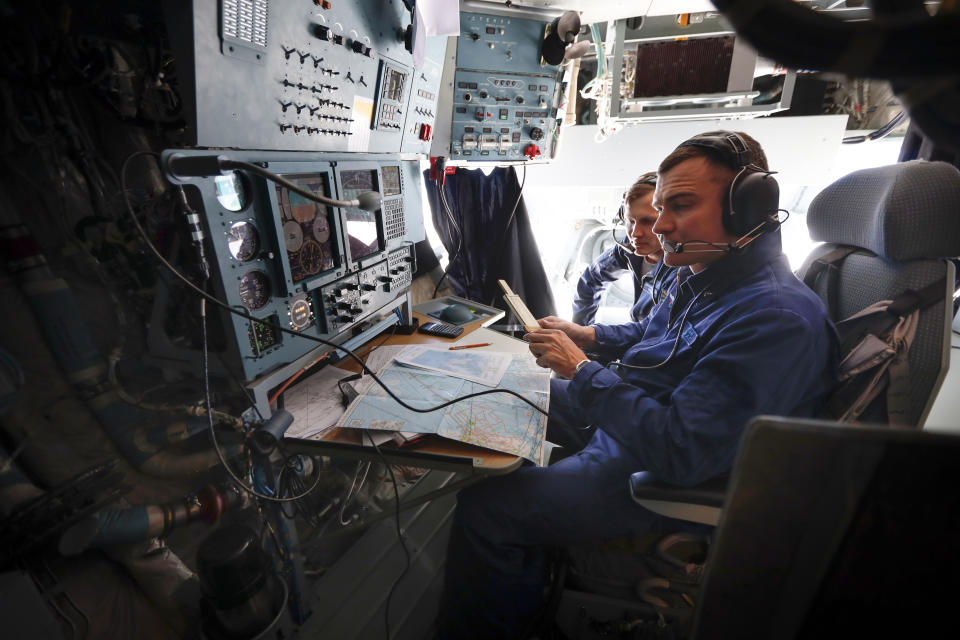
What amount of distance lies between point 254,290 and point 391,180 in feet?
2.32

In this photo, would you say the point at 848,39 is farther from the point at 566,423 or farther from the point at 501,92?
the point at 501,92

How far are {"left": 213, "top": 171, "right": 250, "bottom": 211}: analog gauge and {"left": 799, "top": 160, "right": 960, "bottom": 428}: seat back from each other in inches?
64.4

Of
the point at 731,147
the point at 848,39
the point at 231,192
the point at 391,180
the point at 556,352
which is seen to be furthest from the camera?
the point at 391,180

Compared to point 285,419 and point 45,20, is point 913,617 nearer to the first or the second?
point 285,419

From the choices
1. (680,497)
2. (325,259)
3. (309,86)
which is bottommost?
(680,497)

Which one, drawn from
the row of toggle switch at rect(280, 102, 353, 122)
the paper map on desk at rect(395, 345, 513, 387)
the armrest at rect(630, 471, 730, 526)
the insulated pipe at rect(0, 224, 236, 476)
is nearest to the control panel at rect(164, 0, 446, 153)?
the row of toggle switch at rect(280, 102, 353, 122)

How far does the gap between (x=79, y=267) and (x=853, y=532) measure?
5.29 feet

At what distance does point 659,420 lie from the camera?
995 millimetres

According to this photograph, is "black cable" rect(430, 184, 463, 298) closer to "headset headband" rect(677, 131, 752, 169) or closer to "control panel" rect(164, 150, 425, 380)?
"control panel" rect(164, 150, 425, 380)

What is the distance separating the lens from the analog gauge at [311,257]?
42.4 inches

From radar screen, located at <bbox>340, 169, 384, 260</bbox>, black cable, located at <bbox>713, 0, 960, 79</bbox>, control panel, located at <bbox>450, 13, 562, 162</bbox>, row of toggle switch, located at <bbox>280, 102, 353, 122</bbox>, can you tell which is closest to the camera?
black cable, located at <bbox>713, 0, 960, 79</bbox>

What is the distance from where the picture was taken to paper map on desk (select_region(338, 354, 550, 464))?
0.96m

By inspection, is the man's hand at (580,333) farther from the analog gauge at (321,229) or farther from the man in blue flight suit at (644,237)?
the analog gauge at (321,229)

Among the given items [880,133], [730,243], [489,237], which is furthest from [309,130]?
[880,133]
